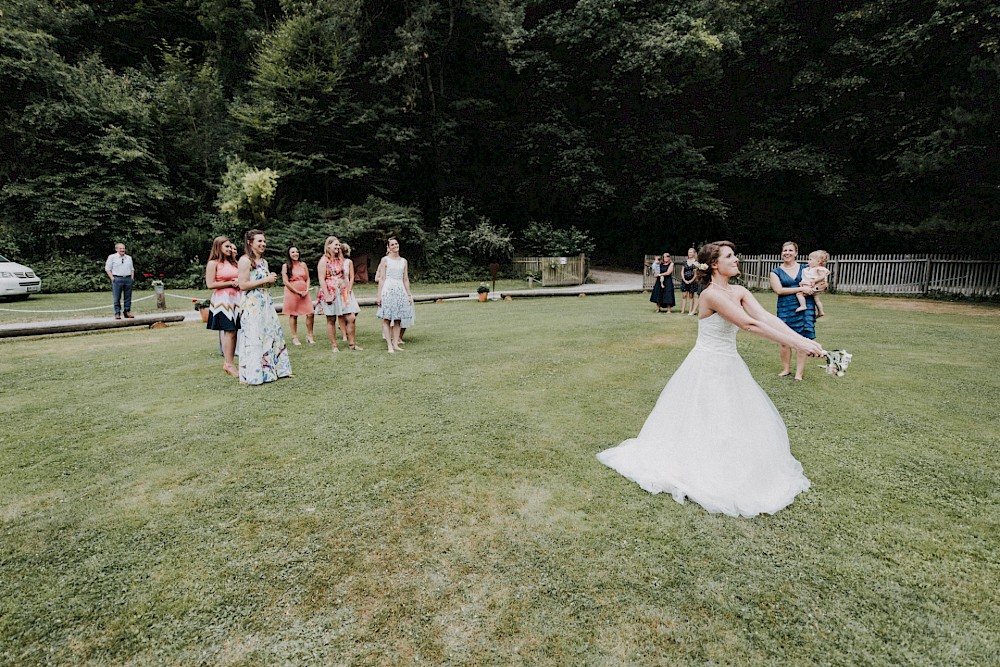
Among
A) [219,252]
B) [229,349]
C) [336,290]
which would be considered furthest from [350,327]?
[219,252]

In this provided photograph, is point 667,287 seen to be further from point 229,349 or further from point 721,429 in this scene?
point 229,349

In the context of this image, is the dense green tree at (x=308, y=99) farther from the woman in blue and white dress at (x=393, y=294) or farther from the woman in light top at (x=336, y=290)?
the woman in blue and white dress at (x=393, y=294)

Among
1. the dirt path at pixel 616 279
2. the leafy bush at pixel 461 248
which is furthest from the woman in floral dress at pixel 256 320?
the dirt path at pixel 616 279

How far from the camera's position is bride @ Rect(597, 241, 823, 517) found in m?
3.59

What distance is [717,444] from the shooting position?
3.77 m

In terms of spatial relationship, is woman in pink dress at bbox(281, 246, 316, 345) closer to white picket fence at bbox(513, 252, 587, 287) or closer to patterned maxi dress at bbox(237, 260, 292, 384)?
patterned maxi dress at bbox(237, 260, 292, 384)

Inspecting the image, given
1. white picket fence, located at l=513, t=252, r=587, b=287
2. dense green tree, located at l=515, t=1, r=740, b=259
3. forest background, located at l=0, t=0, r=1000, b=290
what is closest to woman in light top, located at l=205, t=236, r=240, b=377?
forest background, located at l=0, t=0, r=1000, b=290

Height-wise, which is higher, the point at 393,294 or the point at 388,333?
the point at 393,294

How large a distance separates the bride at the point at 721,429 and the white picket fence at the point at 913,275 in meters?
16.6

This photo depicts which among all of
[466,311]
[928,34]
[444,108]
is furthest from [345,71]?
[928,34]

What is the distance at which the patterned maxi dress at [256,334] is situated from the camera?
21.9ft

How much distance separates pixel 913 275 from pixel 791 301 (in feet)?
56.7

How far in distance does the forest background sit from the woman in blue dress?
1475 centimetres

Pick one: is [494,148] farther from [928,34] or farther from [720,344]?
[720,344]
